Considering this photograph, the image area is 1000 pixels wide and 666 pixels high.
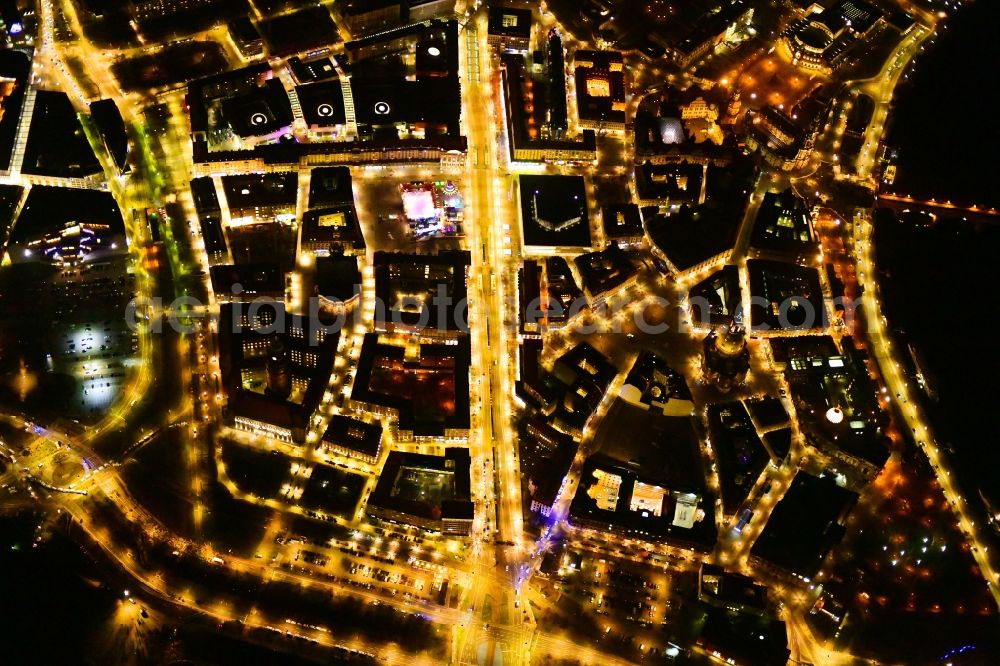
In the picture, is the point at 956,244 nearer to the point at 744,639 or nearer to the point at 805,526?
the point at 805,526

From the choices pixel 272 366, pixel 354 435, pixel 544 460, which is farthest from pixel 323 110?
pixel 544 460

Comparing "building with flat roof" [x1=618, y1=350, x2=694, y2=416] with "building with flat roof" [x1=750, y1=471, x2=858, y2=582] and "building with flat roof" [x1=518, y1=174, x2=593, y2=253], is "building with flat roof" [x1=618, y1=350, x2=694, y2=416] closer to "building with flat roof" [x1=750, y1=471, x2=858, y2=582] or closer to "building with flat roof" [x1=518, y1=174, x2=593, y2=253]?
"building with flat roof" [x1=750, y1=471, x2=858, y2=582]

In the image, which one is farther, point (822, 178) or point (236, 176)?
point (822, 178)

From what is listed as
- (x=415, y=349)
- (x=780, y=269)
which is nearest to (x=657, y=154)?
(x=780, y=269)

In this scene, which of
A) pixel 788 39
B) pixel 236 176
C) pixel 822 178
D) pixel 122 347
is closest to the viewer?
pixel 122 347

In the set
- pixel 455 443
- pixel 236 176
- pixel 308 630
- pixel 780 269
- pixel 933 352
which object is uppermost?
pixel 236 176

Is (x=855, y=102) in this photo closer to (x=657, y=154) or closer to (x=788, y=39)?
(x=788, y=39)

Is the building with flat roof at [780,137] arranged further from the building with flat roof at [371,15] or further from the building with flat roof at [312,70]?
the building with flat roof at [312,70]
